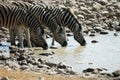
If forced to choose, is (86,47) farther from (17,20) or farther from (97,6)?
(97,6)

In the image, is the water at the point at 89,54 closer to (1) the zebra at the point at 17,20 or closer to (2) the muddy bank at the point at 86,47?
(2) the muddy bank at the point at 86,47

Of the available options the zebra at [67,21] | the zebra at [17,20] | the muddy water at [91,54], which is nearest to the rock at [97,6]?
the muddy water at [91,54]

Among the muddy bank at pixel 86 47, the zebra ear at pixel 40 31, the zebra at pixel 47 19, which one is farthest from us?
the zebra at pixel 47 19

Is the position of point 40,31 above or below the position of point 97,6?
below

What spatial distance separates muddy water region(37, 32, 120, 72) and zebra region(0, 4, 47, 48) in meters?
1.50

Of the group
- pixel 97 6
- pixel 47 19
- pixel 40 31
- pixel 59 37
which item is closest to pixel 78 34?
pixel 59 37

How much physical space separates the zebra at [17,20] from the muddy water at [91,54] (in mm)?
1500

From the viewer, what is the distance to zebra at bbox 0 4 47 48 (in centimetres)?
2522

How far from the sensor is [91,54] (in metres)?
24.2

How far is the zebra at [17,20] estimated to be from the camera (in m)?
25.2

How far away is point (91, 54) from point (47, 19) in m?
3.91

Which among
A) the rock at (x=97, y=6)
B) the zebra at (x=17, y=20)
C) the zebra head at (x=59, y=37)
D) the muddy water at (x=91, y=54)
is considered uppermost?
the rock at (x=97, y=6)

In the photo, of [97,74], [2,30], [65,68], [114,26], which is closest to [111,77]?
[97,74]

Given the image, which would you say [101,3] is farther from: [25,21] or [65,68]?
[65,68]
